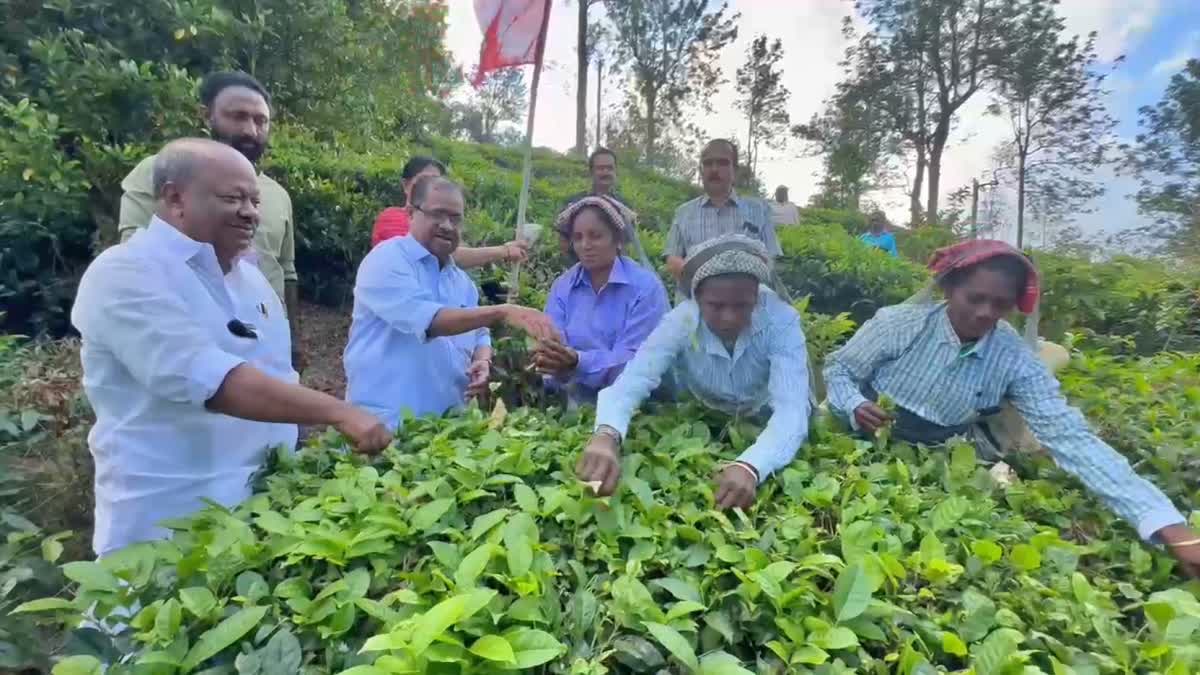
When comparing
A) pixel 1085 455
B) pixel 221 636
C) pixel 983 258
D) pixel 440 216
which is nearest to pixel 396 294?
pixel 440 216

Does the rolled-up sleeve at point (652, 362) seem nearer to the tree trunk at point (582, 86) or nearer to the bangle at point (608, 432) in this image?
the bangle at point (608, 432)

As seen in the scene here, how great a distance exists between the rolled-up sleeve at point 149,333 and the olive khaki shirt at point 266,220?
1326 mm

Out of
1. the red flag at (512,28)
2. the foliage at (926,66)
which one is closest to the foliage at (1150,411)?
the red flag at (512,28)

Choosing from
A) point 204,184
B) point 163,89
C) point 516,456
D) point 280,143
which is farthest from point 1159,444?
point 280,143

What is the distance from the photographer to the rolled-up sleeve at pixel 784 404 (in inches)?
79.8

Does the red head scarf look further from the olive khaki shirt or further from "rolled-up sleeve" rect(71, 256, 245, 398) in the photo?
the olive khaki shirt

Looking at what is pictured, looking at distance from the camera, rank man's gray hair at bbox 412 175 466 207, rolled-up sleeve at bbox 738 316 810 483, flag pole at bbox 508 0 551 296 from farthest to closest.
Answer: flag pole at bbox 508 0 551 296 < man's gray hair at bbox 412 175 466 207 < rolled-up sleeve at bbox 738 316 810 483

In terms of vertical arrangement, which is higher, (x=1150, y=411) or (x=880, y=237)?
(x=880, y=237)

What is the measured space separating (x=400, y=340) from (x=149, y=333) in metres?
1.28

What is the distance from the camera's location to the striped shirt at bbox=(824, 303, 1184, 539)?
2332mm

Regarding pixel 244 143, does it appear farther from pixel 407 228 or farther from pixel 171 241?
pixel 171 241

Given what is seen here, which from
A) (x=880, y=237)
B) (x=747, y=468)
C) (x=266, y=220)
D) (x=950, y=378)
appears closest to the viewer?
(x=747, y=468)

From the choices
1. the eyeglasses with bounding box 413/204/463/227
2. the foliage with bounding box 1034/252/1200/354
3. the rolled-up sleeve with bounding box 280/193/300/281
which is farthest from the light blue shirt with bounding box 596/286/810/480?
the foliage with bounding box 1034/252/1200/354

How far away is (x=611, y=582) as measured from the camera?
1.44 metres
